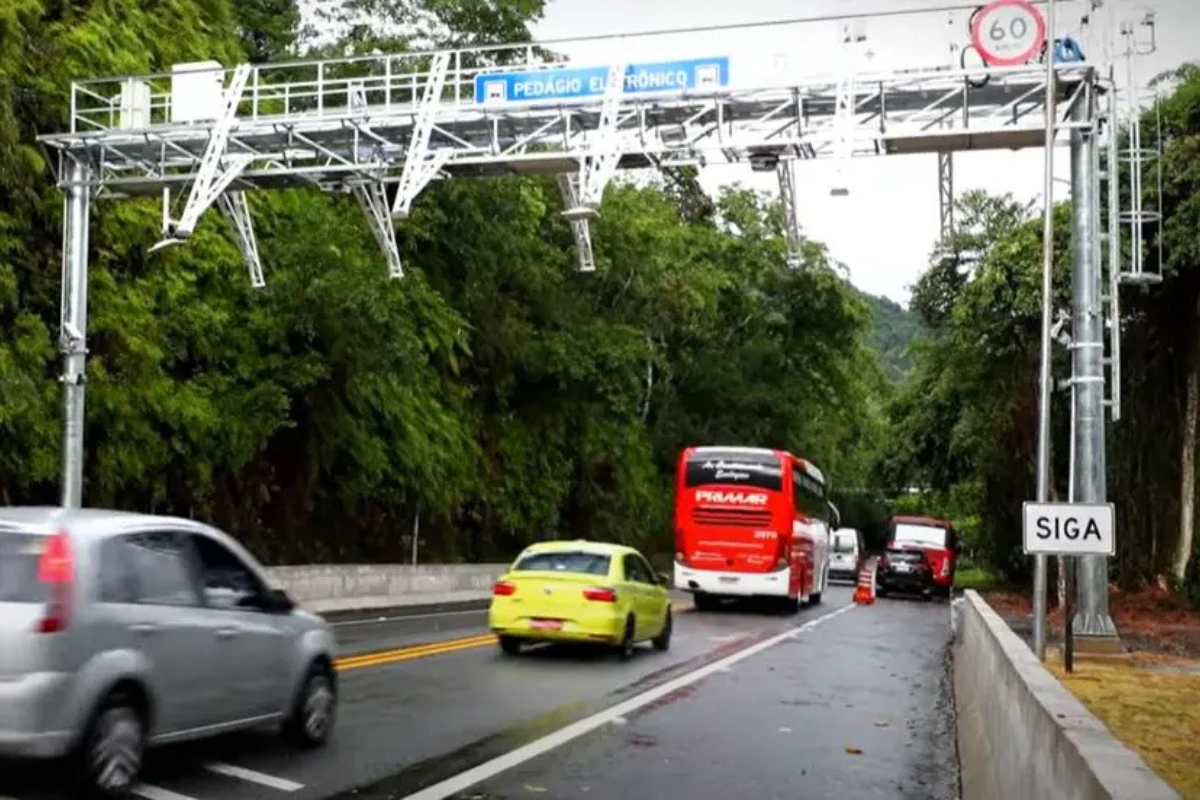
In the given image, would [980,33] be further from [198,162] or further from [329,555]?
[329,555]

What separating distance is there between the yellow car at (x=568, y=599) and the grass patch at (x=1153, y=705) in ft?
17.2

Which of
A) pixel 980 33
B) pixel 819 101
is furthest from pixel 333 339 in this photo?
pixel 980 33

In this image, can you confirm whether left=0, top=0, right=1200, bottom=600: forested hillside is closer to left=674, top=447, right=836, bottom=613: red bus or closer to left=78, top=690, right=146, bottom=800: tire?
left=674, top=447, right=836, bottom=613: red bus

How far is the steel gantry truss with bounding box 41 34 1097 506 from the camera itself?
66.3 ft

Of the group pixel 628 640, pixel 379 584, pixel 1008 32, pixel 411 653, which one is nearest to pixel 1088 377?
pixel 1008 32

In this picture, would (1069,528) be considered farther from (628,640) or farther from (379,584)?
(379,584)

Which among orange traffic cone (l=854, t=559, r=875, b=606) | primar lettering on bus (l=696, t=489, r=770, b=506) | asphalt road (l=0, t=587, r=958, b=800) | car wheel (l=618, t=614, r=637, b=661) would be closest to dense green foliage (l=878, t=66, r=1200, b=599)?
orange traffic cone (l=854, t=559, r=875, b=606)

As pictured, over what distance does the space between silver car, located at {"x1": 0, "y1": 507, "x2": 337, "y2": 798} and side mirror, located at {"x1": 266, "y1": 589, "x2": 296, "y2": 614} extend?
51mm

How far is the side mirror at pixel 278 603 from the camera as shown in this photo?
1028 centimetres

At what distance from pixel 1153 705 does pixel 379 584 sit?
19.6 m

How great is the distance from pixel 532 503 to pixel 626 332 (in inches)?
234

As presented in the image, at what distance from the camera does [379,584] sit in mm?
29656

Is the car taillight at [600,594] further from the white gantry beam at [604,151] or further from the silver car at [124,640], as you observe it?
the silver car at [124,640]

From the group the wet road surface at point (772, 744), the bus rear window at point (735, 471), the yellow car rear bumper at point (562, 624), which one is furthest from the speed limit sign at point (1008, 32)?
the bus rear window at point (735, 471)
